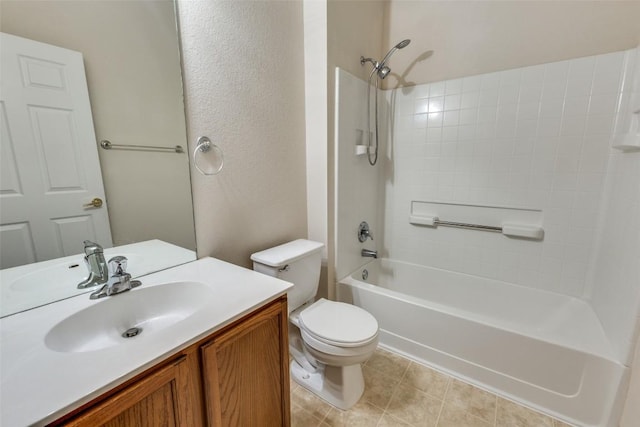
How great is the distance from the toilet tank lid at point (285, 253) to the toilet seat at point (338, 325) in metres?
0.32

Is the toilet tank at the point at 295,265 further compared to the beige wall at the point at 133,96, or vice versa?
the toilet tank at the point at 295,265

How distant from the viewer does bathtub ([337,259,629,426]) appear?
1.29m

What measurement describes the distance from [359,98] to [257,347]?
1.75m

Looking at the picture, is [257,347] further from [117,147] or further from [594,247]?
[594,247]

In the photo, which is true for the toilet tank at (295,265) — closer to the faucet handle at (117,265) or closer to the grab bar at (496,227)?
the faucet handle at (117,265)

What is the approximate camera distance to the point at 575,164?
1709 mm

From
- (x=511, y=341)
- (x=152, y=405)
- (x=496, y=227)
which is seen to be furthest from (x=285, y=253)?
(x=496, y=227)

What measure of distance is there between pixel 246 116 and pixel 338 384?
1507mm

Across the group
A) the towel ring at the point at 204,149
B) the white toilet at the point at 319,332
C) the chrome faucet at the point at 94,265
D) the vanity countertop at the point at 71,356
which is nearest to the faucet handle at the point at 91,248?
the chrome faucet at the point at 94,265

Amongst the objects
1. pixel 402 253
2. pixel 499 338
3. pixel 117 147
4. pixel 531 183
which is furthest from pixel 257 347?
pixel 531 183

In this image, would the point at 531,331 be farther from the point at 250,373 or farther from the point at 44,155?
the point at 44,155

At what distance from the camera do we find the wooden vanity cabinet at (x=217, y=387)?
61 centimetres

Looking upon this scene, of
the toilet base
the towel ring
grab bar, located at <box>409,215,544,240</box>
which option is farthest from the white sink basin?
grab bar, located at <box>409,215,544,240</box>

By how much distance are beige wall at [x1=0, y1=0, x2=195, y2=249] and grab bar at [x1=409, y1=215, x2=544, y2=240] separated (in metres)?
1.76
